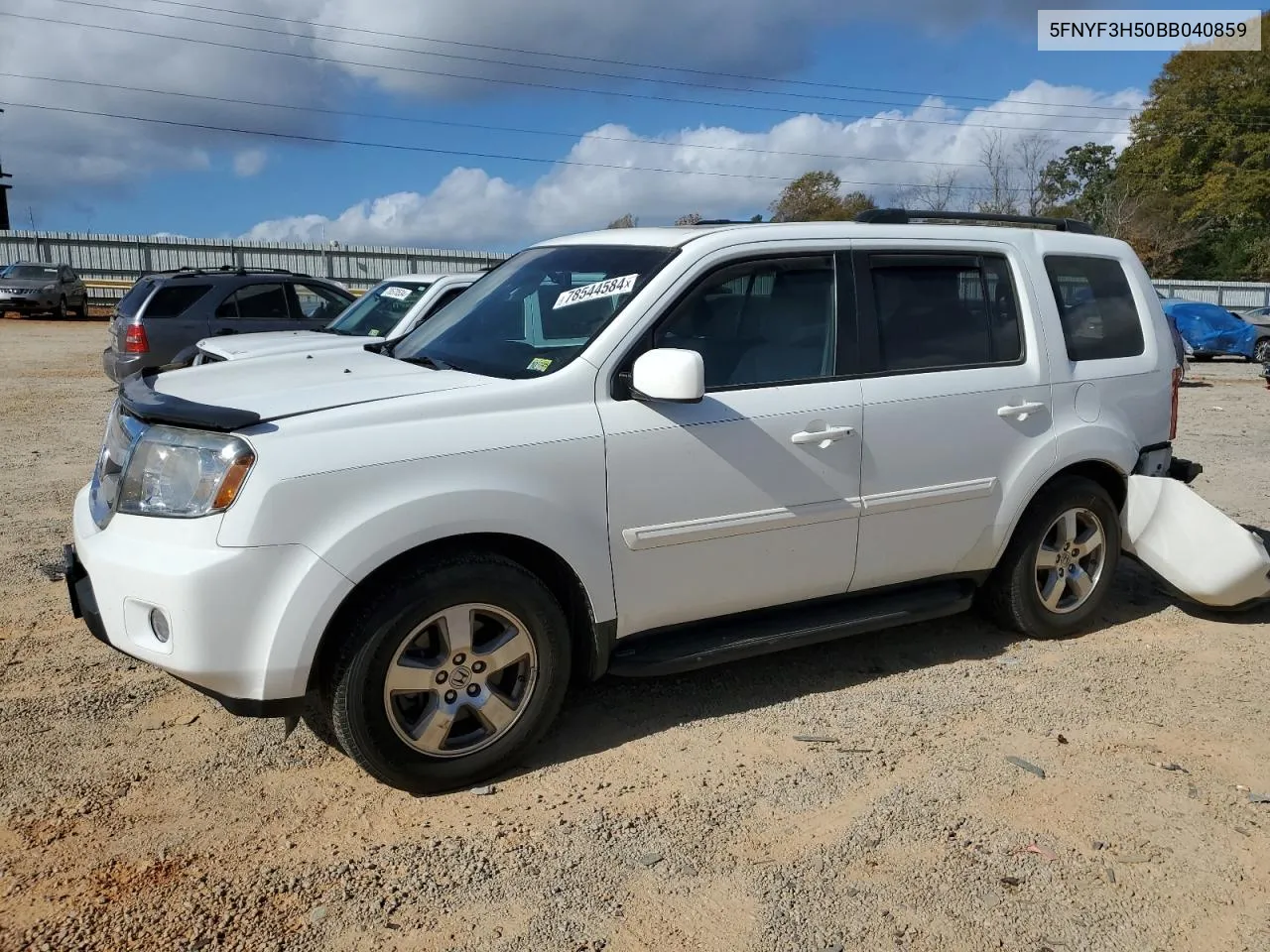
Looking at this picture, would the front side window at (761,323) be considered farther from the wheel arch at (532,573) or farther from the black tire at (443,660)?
the black tire at (443,660)

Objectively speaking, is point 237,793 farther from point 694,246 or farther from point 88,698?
point 694,246

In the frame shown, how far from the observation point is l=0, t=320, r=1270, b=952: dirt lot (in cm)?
301

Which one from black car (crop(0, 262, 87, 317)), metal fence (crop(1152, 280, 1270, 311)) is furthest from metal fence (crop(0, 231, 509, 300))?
metal fence (crop(1152, 280, 1270, 311))

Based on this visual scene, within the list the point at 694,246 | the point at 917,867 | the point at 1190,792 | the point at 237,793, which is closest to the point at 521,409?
the point at 694,246

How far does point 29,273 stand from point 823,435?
33.2m

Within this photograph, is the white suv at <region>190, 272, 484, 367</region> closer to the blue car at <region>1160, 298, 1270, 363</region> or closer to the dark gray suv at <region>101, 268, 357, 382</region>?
the dark gray suv at <region>101, 268, 357, 382</region>

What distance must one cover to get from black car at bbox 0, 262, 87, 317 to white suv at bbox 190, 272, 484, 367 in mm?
24054

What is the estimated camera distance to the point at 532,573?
376 centimetres

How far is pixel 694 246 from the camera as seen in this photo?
4.18 meters

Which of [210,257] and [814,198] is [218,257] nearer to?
[210,257]

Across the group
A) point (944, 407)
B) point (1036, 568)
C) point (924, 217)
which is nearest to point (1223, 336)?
point (1036, 568)

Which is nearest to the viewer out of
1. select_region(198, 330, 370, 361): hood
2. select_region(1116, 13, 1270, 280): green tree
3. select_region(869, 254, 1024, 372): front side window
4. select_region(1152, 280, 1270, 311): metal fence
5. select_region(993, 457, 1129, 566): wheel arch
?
select_region(869, 254, 1024, 372): front side window

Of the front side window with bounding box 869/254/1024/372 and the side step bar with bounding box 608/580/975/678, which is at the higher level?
the front side window with bounding box 869/254/1024/372

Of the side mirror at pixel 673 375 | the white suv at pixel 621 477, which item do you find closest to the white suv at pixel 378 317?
the white suv at pixel 621 477
